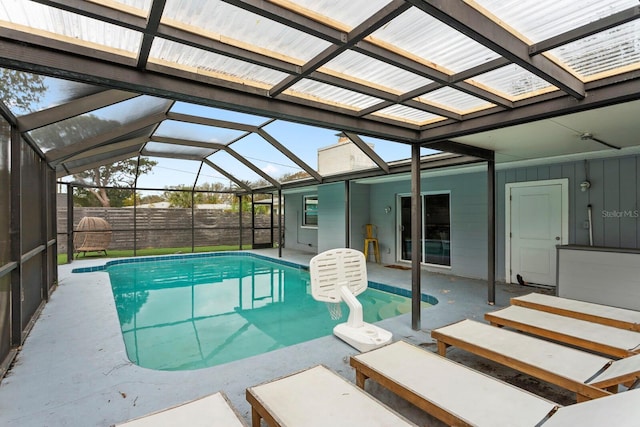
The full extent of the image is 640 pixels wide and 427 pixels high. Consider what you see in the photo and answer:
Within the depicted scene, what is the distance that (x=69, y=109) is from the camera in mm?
3572

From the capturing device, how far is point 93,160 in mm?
7824

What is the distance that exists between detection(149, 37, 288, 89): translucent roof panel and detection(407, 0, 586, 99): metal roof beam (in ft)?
4.05

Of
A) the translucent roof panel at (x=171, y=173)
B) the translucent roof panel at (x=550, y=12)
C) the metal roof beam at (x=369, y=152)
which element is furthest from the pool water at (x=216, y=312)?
the translucent roof panel at (x=171, y=173)

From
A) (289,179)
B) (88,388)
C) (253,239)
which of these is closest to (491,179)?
(88,388)

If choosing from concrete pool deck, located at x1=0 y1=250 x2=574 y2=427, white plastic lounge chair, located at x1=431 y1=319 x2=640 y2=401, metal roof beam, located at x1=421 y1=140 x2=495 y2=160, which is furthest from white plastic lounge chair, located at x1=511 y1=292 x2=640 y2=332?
metal roof beam, located at x1=421 y1=140 x2=495 y2=160

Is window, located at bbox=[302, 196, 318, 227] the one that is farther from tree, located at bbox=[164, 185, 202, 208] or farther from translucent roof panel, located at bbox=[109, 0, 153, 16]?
translucent roof panel, located at bbox=[109, 0, 153, 16]

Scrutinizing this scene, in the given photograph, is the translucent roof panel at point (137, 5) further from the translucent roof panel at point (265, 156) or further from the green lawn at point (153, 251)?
the green lawn at point (153, 251)

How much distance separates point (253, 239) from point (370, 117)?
10.6 m

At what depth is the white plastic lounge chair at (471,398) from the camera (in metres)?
1.26

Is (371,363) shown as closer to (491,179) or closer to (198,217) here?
(491,179)

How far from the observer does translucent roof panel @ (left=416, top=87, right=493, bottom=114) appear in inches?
113

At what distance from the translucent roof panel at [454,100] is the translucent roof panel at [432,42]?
1.54ft

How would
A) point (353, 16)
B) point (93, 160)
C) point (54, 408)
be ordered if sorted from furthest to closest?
1. point (93, 160)
2. point (54, 408)
3. point (353, 16)

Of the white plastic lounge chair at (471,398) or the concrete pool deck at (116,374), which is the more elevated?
the white plastic lounge chair at (471,398)
